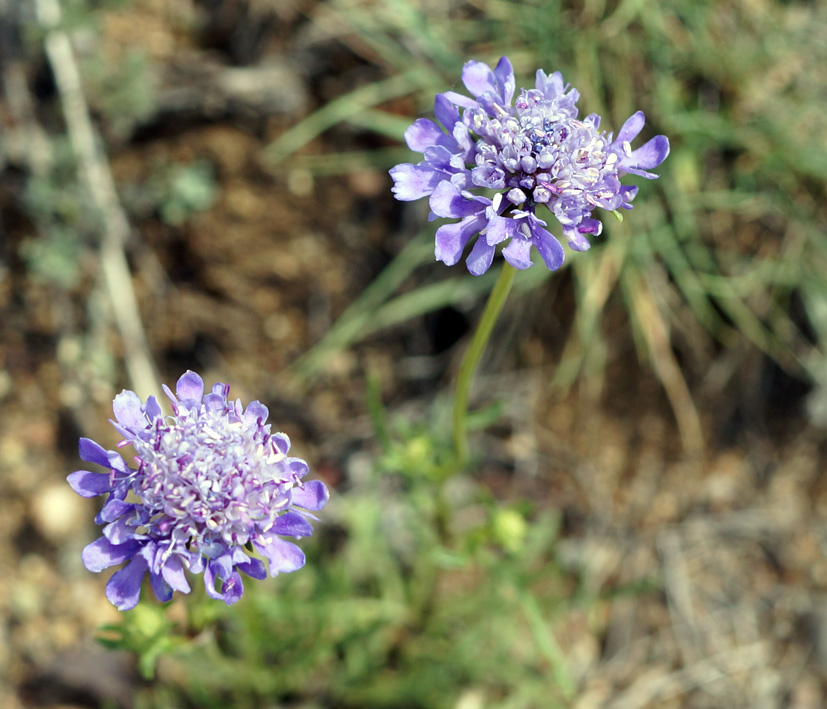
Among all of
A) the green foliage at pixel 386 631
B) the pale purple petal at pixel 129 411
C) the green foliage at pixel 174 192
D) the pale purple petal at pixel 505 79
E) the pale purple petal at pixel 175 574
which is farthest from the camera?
the green foliage at pixel 174 192

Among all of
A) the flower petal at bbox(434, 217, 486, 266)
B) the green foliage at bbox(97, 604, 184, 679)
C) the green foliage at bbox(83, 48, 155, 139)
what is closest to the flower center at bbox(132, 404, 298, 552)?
the green foliage at bbox(97, 604, 184, 679)

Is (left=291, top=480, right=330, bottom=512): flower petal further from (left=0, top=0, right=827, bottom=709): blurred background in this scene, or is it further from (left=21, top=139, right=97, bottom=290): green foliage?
(left=21, top=139, right=97, bottom=290): green foliage

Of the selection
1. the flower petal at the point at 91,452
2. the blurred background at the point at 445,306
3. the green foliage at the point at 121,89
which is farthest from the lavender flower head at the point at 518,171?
the green foliage at the point at 121,89

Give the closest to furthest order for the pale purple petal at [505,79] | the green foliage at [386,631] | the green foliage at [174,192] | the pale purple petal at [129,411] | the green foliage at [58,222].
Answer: the pale purple petal at [129,411]
the pale purple petal at [505,79]
the green foliage at [386,631]
the green foliage at [58,222]
the green foliage at [174,192]

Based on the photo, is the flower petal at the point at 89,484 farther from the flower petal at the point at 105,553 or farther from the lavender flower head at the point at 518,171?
the lavender flower head at the point at 518,171

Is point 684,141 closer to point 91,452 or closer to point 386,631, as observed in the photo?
point 386,631

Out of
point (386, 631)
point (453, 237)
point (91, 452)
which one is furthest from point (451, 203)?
point (386, 631)
